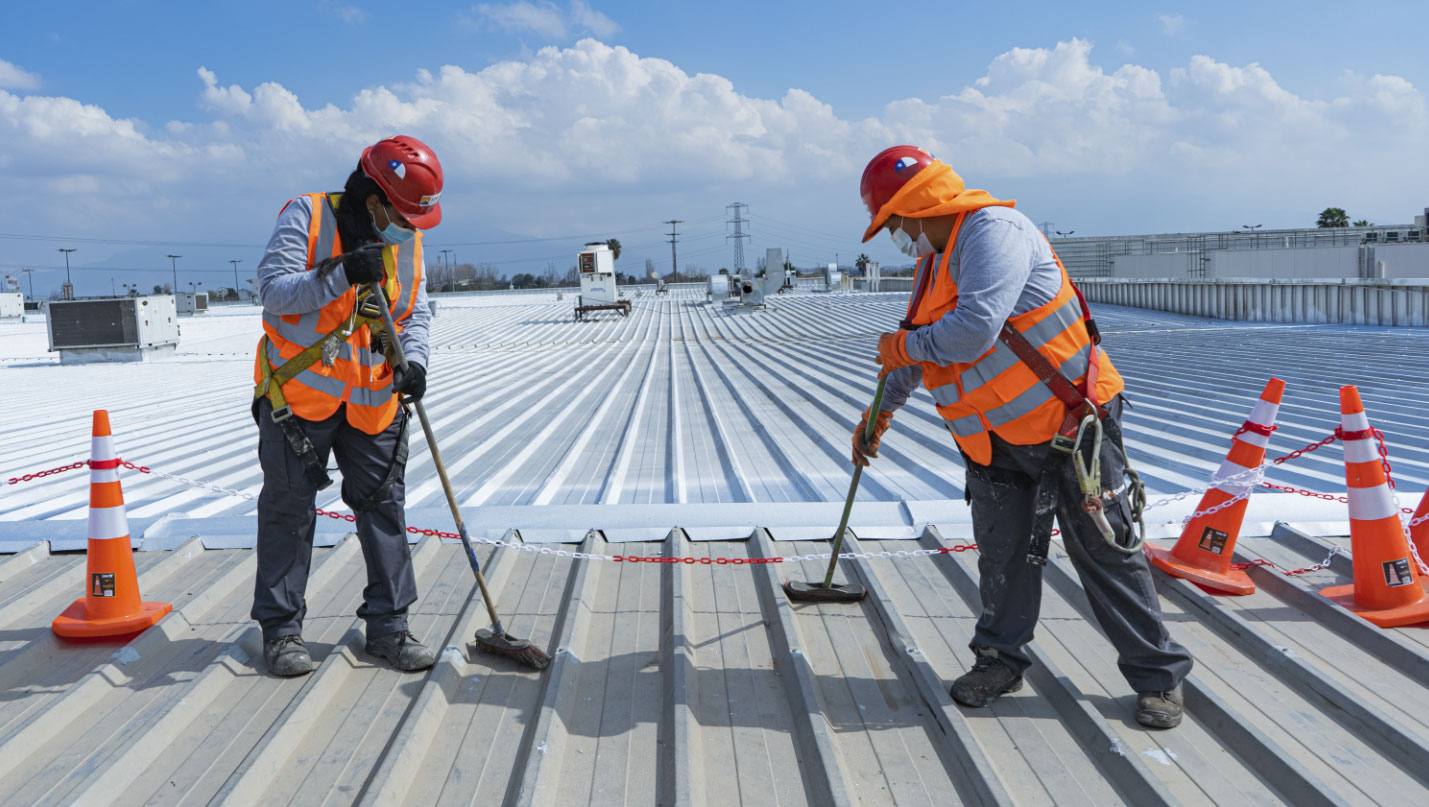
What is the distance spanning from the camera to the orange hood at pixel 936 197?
289 centimetres

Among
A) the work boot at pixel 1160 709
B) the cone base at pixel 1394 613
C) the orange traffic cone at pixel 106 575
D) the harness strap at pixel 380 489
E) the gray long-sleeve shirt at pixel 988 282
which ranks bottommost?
the work boot at pixel 1160 709

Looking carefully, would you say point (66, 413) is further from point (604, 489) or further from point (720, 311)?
point (720, 311)

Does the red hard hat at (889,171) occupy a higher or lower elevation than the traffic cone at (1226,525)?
higher

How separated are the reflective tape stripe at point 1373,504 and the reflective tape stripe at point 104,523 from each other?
477 cm

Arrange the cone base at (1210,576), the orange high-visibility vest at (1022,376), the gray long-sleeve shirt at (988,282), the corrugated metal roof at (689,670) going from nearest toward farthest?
the corrugated metal roof at (689,670) < the gray long-sleeve shirt at (988,282) < the orange high-visibility vest at (1022,376) < the cone base at (1210,576)

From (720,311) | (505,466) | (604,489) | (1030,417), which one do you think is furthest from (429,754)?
(720,311)

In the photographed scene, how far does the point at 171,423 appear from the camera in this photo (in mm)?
8641

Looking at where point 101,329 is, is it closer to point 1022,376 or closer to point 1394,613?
point 1022,376

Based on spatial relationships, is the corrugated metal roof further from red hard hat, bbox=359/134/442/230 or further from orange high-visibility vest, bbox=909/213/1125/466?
red hard hat, bbox=359/134/442/230

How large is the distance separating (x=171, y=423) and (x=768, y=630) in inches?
286

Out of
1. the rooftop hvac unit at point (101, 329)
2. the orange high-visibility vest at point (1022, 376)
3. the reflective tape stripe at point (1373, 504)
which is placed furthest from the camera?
the rooftop hvac unit at point (101, 329)

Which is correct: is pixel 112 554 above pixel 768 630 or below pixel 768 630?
above

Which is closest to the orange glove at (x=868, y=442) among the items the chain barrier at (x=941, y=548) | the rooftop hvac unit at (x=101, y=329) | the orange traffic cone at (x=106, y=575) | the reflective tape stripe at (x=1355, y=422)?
the chain barrier at (x=941, y=548)

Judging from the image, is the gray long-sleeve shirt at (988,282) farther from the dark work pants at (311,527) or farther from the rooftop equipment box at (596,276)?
the rooftop equipment box at (596,276)
